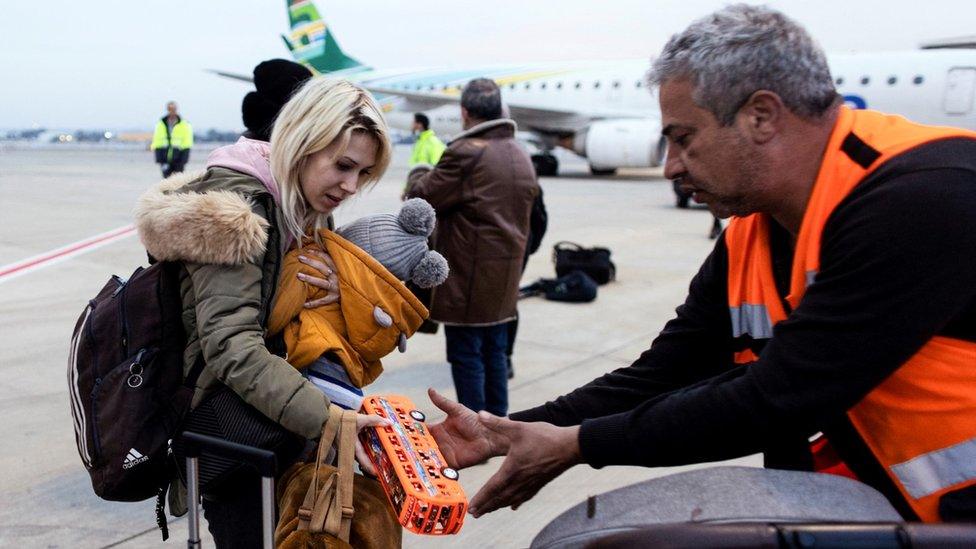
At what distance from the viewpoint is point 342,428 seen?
183 centimetres

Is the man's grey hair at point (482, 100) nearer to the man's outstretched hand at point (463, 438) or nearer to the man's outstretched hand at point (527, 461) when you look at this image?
the man's outstretched hand at point (463, 438)

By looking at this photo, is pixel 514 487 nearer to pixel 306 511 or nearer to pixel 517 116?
pixel 306 511

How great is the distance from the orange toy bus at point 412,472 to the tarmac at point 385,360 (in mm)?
706

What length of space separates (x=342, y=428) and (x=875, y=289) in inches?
44.0

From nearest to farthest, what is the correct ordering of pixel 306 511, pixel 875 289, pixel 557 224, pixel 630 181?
pixel 875 289 < pixel 306 511 < pixel 557 224 < pixel 630 181

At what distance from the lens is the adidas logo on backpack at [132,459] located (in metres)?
1.92

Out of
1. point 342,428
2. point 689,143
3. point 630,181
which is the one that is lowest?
point 630,181

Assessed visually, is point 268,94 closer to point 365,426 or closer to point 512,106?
point 365,426

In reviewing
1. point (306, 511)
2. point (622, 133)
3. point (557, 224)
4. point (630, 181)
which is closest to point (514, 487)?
point (306, 511)

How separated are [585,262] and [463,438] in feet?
21.6

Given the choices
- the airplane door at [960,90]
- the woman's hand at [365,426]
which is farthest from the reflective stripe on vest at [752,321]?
the airplane door at [960,90]

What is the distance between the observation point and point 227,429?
1.95m

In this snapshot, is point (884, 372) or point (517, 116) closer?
point (884, 372)

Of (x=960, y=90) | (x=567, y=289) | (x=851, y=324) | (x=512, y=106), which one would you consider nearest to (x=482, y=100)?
(x=851, y=324)
